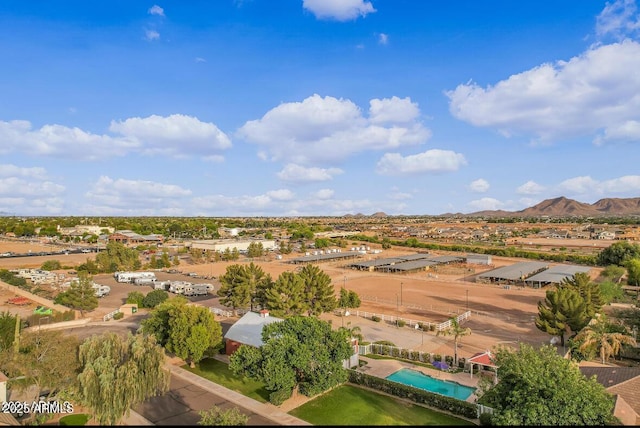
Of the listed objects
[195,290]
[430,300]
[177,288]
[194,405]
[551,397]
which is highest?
[551,397]

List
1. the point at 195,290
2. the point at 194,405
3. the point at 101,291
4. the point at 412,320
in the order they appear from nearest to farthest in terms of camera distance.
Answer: the point at 194,405 → the point at 412,320 → the point at 101,291 → the point at 195,290

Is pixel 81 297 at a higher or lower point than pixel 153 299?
higher

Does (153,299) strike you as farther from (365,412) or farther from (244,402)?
(365,412)

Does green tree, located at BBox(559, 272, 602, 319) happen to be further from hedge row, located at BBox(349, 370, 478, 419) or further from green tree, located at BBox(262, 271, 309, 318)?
green tree, located at BBox(262, 271, 309, 318)

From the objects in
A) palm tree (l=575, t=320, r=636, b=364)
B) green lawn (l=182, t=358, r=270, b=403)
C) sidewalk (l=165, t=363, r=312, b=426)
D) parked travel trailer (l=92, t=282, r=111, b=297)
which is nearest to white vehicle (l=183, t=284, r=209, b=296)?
parked travel trailer (l=92, t=282, r=111, b=297)

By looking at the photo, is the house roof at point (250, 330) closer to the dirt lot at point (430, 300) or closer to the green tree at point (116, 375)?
the green tree at point (116, 375)

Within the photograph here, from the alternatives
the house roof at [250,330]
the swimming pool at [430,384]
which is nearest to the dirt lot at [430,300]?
the swimming pool at [430,384]

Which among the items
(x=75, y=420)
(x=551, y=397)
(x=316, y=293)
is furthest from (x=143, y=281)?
(x=551, y=397)
